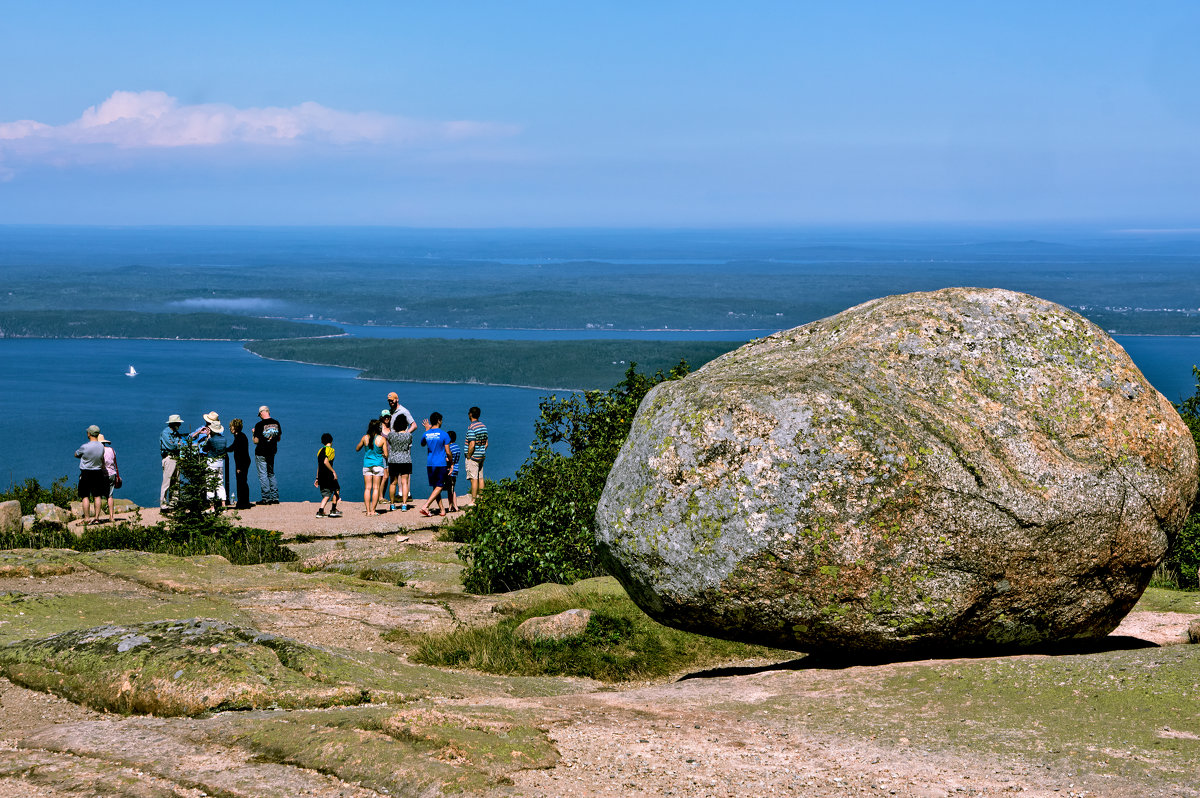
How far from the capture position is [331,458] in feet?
76.3

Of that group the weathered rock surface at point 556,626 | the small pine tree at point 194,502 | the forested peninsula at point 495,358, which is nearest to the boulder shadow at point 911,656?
the weathered rock surface at point 556,626

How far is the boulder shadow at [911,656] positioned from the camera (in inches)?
381

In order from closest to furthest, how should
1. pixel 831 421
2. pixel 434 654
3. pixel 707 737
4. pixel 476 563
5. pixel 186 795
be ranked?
pixel 186 795, pixel 707 737, pixel 831 421, pixel 434 654, pixel 476 563

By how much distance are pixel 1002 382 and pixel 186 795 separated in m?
7.69

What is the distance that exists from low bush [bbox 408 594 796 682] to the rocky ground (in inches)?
12.7

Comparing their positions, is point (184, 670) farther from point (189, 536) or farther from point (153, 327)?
point (153, 327)

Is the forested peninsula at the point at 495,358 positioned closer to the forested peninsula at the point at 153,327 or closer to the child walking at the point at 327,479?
the forested peninsula at the point at 153,327

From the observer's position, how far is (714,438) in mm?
9266

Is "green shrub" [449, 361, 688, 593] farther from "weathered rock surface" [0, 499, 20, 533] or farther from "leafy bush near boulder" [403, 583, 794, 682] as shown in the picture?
"weathered rock surface" [0, 499, 20, 533]

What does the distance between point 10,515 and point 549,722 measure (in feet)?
51.8

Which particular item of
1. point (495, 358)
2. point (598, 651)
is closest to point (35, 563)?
point (598, 651)

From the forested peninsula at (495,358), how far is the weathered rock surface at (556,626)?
4100 inches

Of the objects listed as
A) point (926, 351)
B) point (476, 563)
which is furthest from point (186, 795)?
point (476, 563)

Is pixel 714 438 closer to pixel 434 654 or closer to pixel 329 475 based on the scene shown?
pixel 434 654
